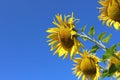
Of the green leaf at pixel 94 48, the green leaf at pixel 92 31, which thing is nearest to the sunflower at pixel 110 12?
the green leaf at pixel 92 31

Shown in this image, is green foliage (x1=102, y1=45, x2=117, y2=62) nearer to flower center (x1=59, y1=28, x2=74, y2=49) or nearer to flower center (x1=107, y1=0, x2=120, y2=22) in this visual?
flower center (x1=107, y1=0, x2=120, y2=22)

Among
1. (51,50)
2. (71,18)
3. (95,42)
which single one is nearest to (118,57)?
(95,42)

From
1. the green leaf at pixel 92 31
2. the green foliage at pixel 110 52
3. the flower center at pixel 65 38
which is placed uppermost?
the flower center at pixel 65 38

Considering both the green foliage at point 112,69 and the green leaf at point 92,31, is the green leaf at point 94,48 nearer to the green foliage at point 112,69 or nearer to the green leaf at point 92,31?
the green leaf at point 92,31

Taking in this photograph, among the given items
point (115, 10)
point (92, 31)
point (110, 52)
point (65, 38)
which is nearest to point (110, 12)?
point (115, 10)

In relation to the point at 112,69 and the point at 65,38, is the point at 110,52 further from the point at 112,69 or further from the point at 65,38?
the point at 65,38

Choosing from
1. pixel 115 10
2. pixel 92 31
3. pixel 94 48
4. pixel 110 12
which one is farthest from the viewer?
pixel 92 31
